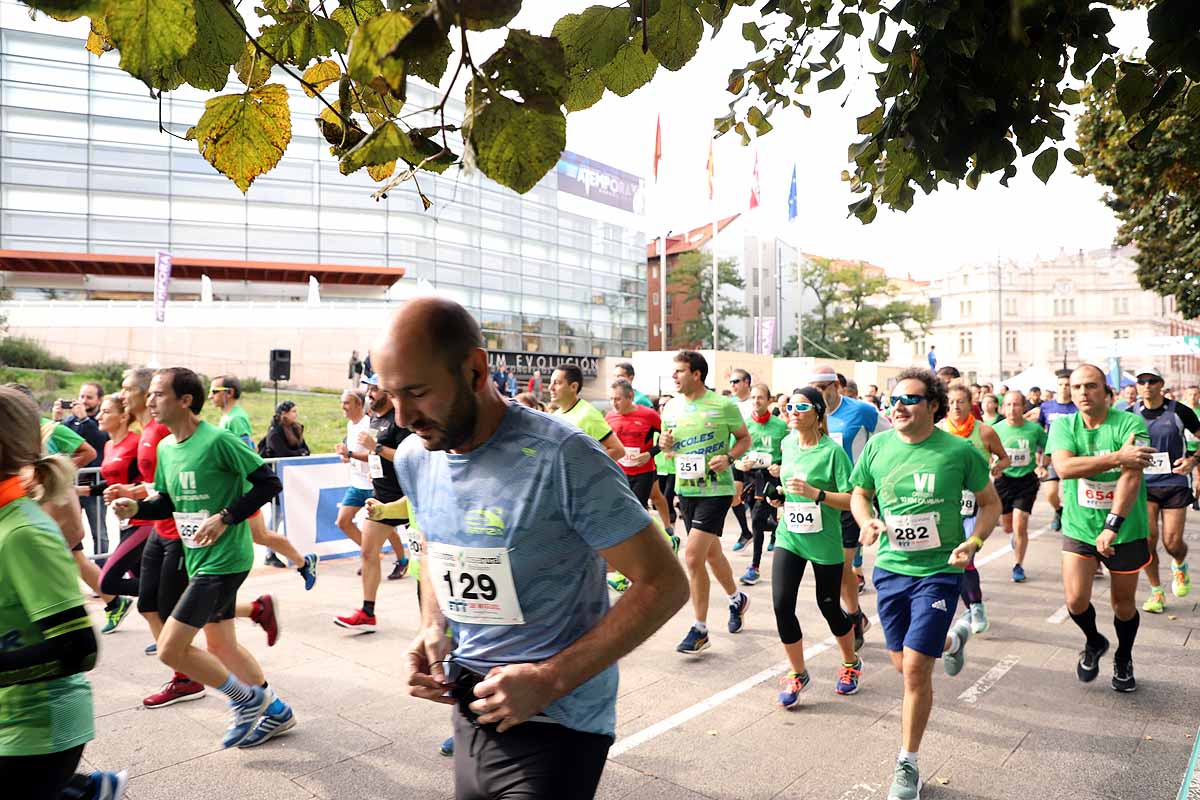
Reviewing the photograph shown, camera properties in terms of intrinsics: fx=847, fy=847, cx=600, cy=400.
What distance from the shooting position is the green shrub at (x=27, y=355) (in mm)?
30672

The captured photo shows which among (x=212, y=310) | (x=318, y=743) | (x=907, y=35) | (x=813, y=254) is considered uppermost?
(x=813, y=254)

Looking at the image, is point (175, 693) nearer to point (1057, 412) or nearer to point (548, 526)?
point (548, 526)

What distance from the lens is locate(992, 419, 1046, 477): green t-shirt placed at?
934 centimetres

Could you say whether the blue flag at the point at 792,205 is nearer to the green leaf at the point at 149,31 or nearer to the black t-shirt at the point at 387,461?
the black t-shirt at the point at 387,461

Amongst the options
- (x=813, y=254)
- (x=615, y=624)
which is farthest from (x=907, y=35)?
(x=813, y=254)

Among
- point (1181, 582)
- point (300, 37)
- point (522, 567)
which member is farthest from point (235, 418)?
point (1181, 582)

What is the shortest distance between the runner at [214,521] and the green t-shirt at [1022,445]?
7.82m

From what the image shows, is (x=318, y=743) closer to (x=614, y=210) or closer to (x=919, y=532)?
(x=919, y=532)

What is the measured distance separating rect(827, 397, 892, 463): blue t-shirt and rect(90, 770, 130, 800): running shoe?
6249 mm

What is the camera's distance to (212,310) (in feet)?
118

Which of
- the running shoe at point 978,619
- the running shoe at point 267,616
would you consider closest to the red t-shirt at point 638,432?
the running shoe at point 978,619

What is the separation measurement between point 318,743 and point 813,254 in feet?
214

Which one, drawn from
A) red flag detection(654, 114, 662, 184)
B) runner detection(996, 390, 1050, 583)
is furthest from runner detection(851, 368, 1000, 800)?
red flag detection(654, 114, 662, 184)

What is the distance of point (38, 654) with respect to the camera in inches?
92.7
